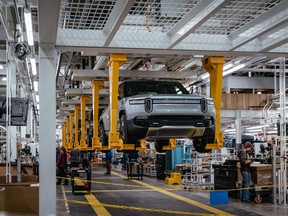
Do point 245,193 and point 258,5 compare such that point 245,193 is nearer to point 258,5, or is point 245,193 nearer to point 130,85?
point 130,85

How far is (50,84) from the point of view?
697 centimetres

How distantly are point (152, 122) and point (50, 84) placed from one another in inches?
73.6

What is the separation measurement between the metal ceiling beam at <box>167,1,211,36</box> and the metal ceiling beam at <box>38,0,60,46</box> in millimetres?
1912

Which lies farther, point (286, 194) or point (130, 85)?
point (286, 194)

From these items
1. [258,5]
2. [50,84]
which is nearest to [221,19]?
[258,5]

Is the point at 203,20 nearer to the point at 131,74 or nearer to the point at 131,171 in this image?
the point at 131,74

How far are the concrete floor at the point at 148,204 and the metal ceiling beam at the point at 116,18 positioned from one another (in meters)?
4.80

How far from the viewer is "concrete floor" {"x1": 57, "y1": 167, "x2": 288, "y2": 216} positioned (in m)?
10.7

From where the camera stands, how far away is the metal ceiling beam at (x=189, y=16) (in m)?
5.97

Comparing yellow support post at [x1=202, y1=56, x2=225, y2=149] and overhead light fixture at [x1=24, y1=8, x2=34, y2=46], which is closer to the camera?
overhead light fixture at [x1=24, y1=8, x2=34, y2=46]

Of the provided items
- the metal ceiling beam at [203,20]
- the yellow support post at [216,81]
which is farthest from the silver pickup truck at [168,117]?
the metal ceiling beam at [203,20]

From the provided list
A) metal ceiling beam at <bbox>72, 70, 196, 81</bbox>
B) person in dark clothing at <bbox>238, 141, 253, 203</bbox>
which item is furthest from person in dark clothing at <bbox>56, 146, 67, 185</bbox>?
metal ceiling beam at <bbox>72, 70, 196, 81</bbox>

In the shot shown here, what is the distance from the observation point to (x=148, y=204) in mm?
12188

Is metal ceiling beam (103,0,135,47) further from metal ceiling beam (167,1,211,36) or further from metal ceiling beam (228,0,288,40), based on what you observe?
metal ceiling beam (228,0,288,40)
